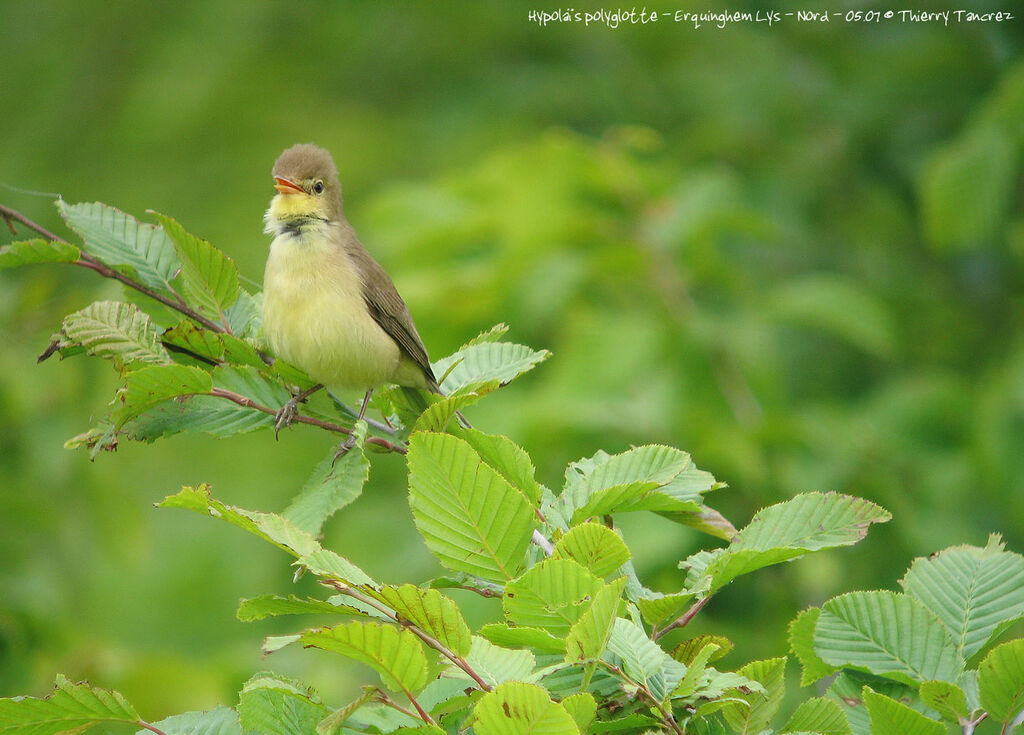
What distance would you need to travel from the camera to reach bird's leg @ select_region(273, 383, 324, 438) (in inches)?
84.0

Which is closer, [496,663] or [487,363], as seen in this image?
[496,663]

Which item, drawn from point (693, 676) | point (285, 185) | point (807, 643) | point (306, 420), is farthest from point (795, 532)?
point (285, 185)

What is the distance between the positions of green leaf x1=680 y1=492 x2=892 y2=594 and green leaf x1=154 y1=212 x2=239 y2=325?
1142 millimetres

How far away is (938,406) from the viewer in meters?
4.82

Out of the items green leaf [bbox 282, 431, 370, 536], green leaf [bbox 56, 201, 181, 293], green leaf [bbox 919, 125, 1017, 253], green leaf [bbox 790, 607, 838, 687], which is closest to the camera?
green leaf [bbox 790, 607, 838, 687]

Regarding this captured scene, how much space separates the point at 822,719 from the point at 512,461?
63cm

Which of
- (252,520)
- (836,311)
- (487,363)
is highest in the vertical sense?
(836,311)

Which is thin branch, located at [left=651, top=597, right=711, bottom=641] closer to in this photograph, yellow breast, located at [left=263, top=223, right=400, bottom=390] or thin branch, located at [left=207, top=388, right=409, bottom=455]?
thin branch, located at [left=207, top=388, right=409, bottom=455]

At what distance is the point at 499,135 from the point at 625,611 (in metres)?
5.92

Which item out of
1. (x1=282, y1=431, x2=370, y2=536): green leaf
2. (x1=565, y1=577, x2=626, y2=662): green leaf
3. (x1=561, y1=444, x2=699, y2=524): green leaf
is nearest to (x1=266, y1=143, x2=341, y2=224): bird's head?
(x1=282, y1=431, x2=370, y2=536): green leaf

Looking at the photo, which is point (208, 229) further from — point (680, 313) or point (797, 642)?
point (797, 642)

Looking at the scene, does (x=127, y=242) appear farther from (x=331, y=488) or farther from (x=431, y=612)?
(x=431, y=612)

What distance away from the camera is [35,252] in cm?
206

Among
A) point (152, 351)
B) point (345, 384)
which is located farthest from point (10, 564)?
point (152, 351)
